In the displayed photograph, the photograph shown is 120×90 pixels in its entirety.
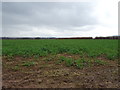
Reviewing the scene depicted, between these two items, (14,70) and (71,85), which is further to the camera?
(14,70)

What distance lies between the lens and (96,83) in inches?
140

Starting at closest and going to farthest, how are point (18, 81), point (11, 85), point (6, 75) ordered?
point (11, 85) < point (18, 81) < point (6, 75)

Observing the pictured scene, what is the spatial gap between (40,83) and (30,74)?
0.87 meters

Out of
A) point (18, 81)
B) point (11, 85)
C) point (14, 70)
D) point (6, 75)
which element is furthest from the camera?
point (14, 70)

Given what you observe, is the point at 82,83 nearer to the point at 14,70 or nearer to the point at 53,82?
the point at 53,82

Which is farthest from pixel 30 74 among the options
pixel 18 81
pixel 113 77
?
pixel 113 77

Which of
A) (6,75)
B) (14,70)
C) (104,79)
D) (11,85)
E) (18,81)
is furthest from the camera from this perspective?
(14,70)

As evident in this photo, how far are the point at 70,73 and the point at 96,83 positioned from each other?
106 cm

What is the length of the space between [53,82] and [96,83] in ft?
4.34

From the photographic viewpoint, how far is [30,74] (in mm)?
4203

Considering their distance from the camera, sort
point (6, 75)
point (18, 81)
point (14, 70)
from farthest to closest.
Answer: point (14, 70), point (6, 75), point (18, 81)

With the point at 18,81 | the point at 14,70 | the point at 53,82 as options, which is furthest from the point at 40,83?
the point at 14,70

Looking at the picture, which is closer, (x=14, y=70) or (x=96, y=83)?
(x=96, y=83)

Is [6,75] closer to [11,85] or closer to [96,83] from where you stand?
[11,85]
